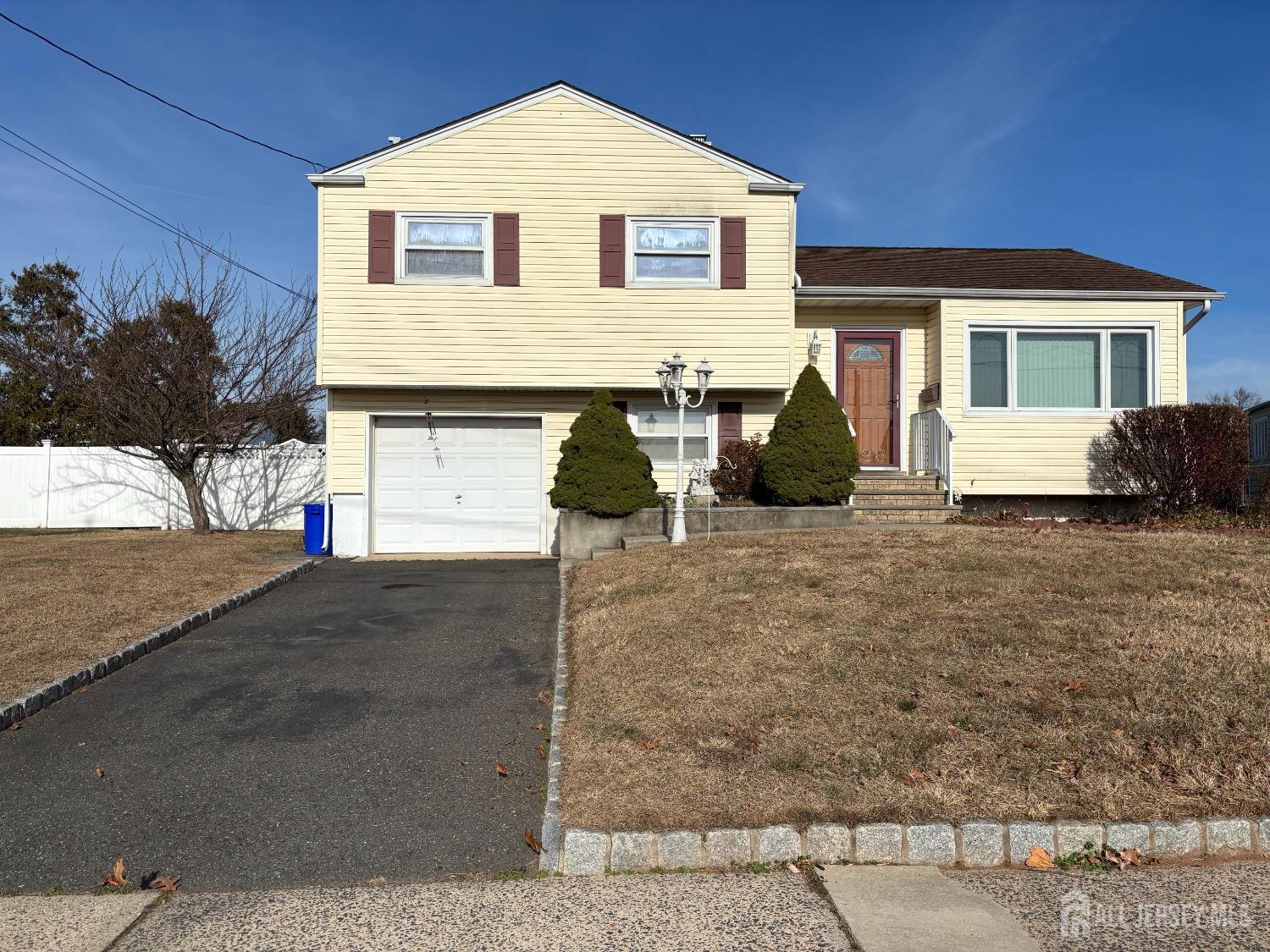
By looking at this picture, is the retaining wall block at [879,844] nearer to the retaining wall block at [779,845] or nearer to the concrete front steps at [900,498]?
the retaining wall block at [779,845]

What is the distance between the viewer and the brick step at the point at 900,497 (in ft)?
42.0

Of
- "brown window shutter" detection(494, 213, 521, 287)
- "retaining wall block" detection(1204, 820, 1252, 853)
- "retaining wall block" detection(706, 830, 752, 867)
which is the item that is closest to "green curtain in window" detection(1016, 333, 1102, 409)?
"brown window shutter" detection(494, 213, 521, 287)

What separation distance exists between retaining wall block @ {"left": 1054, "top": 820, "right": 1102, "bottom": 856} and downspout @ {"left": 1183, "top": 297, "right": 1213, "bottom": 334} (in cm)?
1258

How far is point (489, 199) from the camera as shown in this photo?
43.3ft

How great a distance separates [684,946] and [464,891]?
0.97 meters

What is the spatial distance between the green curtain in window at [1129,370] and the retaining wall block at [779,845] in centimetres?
1241

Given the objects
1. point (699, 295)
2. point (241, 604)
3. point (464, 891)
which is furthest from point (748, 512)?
point (464, 891)

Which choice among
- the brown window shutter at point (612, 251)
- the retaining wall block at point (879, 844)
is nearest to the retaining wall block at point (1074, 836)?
the retaining wall block at point (879, 844)

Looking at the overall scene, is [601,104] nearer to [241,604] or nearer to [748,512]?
[748,512]

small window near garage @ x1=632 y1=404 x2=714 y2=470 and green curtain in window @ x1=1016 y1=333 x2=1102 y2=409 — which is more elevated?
green curtain in window @ x1=1016 y1=333 x2=1102 y2=409

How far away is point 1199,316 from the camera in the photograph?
13.7 metres

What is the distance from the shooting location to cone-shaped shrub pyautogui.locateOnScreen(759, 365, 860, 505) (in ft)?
38.4

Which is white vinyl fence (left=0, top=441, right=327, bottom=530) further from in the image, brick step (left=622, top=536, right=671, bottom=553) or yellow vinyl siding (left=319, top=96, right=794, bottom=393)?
brick step (left=622, top=536, right=671, bottom=553)

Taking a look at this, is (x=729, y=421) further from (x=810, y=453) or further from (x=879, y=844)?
(x=879, y=844)
